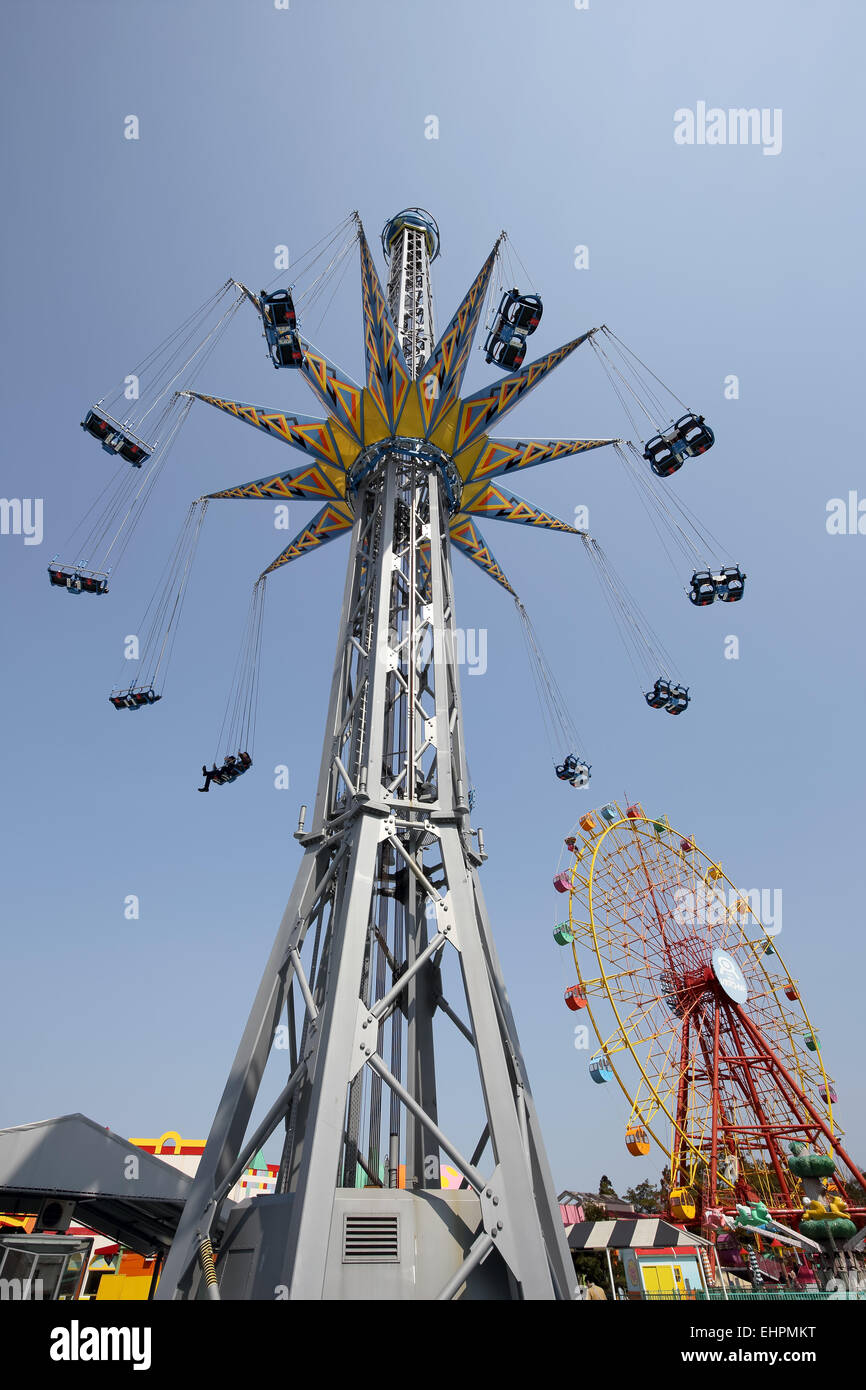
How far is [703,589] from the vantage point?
14656 millimetres

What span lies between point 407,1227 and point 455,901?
3.36 metres

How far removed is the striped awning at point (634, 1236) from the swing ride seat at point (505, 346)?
946 inches

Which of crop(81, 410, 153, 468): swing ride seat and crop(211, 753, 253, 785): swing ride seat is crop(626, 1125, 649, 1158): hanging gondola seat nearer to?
crop(211, 753, 253, 785): swing ride seat

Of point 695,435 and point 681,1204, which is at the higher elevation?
point 695,435

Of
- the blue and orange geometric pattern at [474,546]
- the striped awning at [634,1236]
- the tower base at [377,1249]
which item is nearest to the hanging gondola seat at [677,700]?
the blue and orange geometric pattern at [474,546]

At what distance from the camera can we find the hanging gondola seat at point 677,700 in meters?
16.2

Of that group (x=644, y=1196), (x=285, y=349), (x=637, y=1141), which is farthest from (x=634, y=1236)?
(x=644, y=1196)

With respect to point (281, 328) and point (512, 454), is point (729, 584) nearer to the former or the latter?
point (512, 454)

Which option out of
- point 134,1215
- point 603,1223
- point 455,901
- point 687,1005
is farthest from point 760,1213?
point 455,901

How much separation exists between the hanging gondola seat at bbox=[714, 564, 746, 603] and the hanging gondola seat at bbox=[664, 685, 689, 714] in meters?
2.44

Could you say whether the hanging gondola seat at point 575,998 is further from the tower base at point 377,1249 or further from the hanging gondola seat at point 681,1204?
the tower base at point 377,1249

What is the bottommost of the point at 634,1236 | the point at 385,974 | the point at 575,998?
the point at 634,1236

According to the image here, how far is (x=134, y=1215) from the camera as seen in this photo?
15.0 meters

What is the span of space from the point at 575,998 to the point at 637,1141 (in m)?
5.29
